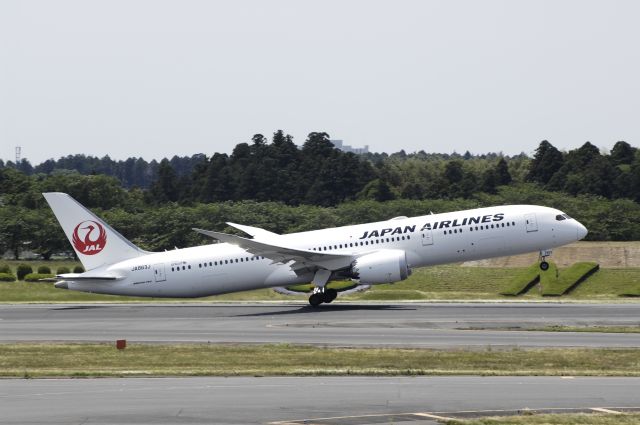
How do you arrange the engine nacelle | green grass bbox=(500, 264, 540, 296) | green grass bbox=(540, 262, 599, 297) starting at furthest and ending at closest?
green grass bbox=(500, 264, 540, 296), green grass bbox=(540, 262, 599, 297), the engine nacelle

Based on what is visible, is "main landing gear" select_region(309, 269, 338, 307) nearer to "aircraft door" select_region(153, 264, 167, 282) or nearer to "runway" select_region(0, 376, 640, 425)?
"aircraft door" select_region(153, 264, 167, 282)

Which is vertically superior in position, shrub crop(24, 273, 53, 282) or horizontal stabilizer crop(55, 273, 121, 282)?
shrub crop(24, 273, 53, 282)

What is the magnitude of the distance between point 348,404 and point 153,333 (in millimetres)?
20457

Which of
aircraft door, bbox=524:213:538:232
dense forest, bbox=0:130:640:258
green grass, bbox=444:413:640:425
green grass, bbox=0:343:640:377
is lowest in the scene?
green grass, bbox=444:413:640:425

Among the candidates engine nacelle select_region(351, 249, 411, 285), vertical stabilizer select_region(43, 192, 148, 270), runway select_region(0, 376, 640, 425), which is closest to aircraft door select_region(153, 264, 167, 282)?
vertical stabilizer select_region(43, 192, 148, 270)

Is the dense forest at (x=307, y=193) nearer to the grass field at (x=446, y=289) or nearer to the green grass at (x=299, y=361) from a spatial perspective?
the grass field at (x=446, y=289)

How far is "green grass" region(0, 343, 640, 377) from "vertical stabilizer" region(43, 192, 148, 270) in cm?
1749

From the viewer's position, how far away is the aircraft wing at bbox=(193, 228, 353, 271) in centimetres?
5059

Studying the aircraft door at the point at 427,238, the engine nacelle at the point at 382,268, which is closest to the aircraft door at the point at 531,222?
the aircraft door at the point at 427,238

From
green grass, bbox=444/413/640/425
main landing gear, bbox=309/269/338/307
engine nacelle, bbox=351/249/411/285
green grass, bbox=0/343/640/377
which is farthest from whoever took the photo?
main landing gear, bbox=309/269/338/307

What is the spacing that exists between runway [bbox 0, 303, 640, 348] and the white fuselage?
1420mm

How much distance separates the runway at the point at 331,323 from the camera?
38.1m

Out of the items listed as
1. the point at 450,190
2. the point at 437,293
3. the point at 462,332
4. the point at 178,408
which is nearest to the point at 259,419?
the point at 178,408

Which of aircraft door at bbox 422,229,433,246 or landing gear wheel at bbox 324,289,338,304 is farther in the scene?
landing gear wheel at bbox 324,289,338,304
